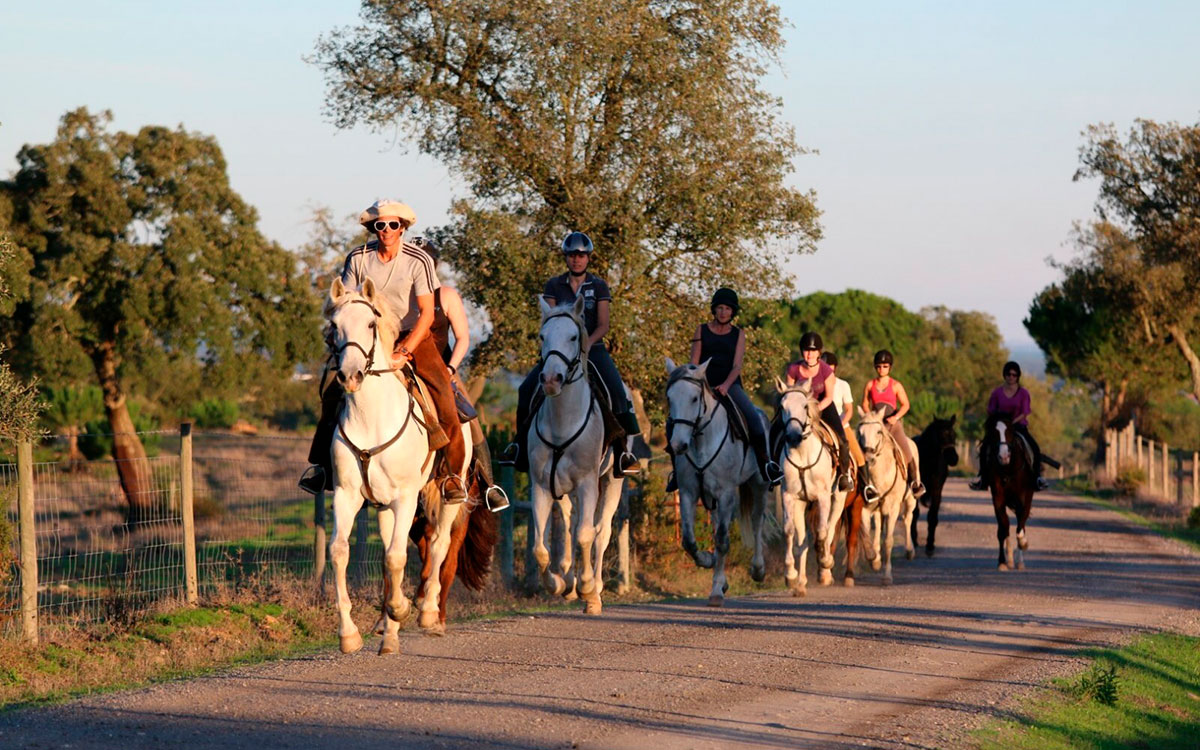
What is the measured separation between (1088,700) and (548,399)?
5.19 meters

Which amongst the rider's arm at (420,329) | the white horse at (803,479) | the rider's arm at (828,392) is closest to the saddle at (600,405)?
the rider's arm at (420,329)

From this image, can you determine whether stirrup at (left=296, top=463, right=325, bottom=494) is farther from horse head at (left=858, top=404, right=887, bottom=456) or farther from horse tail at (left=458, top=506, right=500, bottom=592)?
horse head at (left=858, top=404, right=887, bottom=456)

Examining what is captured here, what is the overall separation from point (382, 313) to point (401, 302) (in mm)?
861

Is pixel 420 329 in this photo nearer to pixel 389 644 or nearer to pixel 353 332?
pixel 353 332

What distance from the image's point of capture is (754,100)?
2381 cm

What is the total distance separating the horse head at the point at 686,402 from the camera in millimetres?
14914

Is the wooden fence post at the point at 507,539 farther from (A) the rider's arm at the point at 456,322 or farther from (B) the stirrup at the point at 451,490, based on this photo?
(A) the rider's arm at the point at 456,322

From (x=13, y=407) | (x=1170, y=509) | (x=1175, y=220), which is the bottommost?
(x=1170, y=509)

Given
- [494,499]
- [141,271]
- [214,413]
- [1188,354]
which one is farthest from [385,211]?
[214,413]

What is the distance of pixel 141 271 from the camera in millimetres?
36562

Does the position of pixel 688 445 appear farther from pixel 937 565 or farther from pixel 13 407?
pixel 937 565

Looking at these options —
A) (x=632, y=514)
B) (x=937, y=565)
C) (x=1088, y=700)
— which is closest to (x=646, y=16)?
(x=632, y=514)

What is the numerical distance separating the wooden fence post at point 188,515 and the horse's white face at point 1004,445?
39.7 feet

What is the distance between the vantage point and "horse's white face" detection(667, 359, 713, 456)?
587 inches
